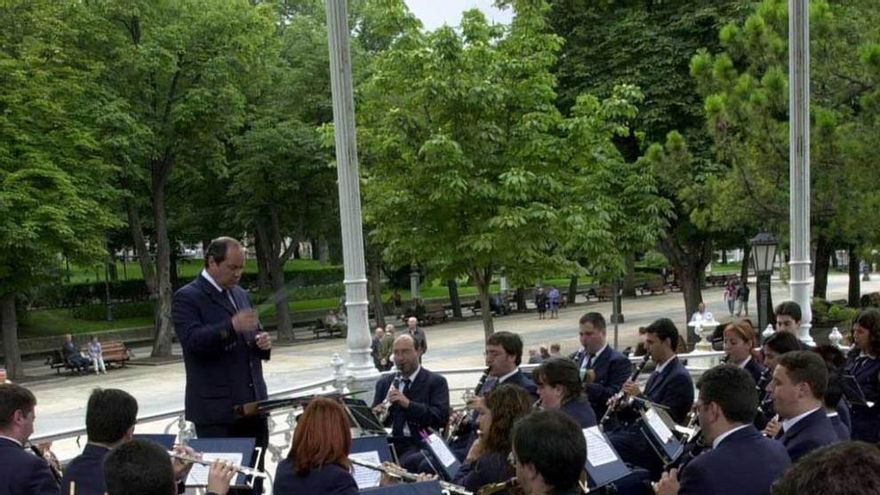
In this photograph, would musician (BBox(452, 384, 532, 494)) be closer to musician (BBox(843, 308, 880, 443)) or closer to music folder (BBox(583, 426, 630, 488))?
music folder (BBox(583, 426, 630, 488))

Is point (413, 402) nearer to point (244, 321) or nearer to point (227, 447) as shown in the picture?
point (244, 321)

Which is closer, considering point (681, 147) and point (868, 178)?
point (868, 178)

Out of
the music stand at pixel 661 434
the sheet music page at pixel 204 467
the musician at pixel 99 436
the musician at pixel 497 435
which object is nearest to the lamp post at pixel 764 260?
the music stand at pixel 661 434

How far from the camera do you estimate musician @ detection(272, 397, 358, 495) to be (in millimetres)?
4359

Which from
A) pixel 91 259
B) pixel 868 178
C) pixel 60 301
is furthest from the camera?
pixel 60 301

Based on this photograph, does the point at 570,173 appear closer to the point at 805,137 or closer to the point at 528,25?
the point at 528,25

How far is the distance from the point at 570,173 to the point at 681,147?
3342 millimetres

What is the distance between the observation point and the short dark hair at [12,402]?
4.80 m

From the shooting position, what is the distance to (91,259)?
28.9 metres

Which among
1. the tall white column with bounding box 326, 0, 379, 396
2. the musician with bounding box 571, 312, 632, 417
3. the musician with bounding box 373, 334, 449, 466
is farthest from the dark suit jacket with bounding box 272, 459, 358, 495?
the tall white column with bounding box 326, 0, 379, 396

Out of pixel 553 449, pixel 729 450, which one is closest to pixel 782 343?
pixel 729 450

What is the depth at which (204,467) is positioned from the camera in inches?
219

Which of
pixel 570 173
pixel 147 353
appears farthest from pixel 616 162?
pixel 147 353

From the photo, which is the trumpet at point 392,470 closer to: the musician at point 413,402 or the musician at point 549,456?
the musician at point 549,456
